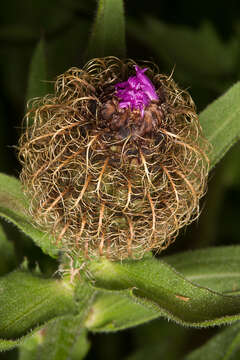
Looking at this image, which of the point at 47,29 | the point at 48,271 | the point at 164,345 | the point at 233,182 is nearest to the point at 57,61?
the point at 47,29

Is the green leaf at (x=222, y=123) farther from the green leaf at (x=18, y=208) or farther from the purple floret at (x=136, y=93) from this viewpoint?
the green leaf at (x=18, y=208)

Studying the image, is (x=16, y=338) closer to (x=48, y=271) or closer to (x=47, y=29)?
(x=48, y=271)

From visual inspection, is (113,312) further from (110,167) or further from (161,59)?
(161,59)

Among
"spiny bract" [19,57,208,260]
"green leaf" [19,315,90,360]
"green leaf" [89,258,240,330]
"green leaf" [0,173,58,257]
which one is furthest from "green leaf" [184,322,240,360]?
"green leaf" [0,173,58,257]

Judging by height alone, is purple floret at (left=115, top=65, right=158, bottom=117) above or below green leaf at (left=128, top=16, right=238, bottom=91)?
above

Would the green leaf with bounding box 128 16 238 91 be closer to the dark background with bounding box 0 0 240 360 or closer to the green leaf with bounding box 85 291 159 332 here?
the dark background with bounding box 0 0 240 360

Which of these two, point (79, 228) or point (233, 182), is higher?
point (79, 228)

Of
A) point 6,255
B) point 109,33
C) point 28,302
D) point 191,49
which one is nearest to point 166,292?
point 28,302

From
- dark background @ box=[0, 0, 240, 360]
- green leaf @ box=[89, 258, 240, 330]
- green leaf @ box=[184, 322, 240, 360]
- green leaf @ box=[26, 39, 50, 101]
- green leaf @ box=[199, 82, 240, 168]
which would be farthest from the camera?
dark background @ box=[0, 0, 240, 360]
